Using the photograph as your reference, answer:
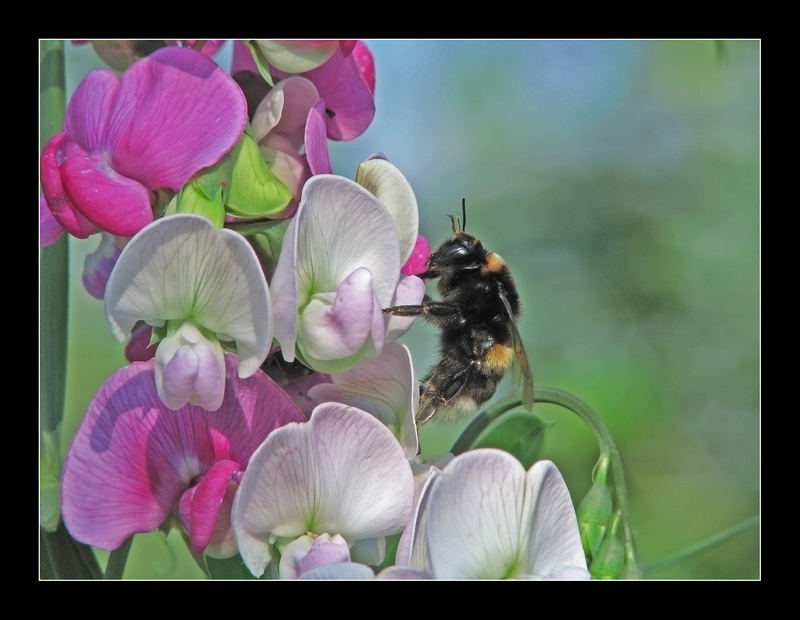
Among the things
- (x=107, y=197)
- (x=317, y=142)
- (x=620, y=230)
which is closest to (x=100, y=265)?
(x=107, y=197)

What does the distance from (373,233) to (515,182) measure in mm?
941

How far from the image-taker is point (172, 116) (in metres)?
1.07

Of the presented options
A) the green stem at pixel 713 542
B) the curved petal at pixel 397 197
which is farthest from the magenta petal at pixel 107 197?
the green stem at pixel 713 542

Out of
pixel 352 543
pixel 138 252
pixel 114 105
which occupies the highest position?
pixel 114 105

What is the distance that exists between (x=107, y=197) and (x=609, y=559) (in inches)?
26.7

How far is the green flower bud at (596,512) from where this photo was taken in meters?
1.22

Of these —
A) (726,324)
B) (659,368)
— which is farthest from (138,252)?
(659,368)

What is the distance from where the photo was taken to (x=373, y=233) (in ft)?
3.61

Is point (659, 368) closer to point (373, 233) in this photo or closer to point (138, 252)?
point (373, 233)

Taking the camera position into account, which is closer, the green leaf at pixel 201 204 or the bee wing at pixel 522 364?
the green leaf at pixel 201 204

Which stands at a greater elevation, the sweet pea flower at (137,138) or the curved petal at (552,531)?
the sweet pea flower at (137,138)

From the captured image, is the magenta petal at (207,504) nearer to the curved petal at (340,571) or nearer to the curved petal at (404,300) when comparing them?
the curved petal at (340,571)

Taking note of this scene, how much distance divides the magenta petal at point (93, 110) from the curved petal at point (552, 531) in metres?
0.56
